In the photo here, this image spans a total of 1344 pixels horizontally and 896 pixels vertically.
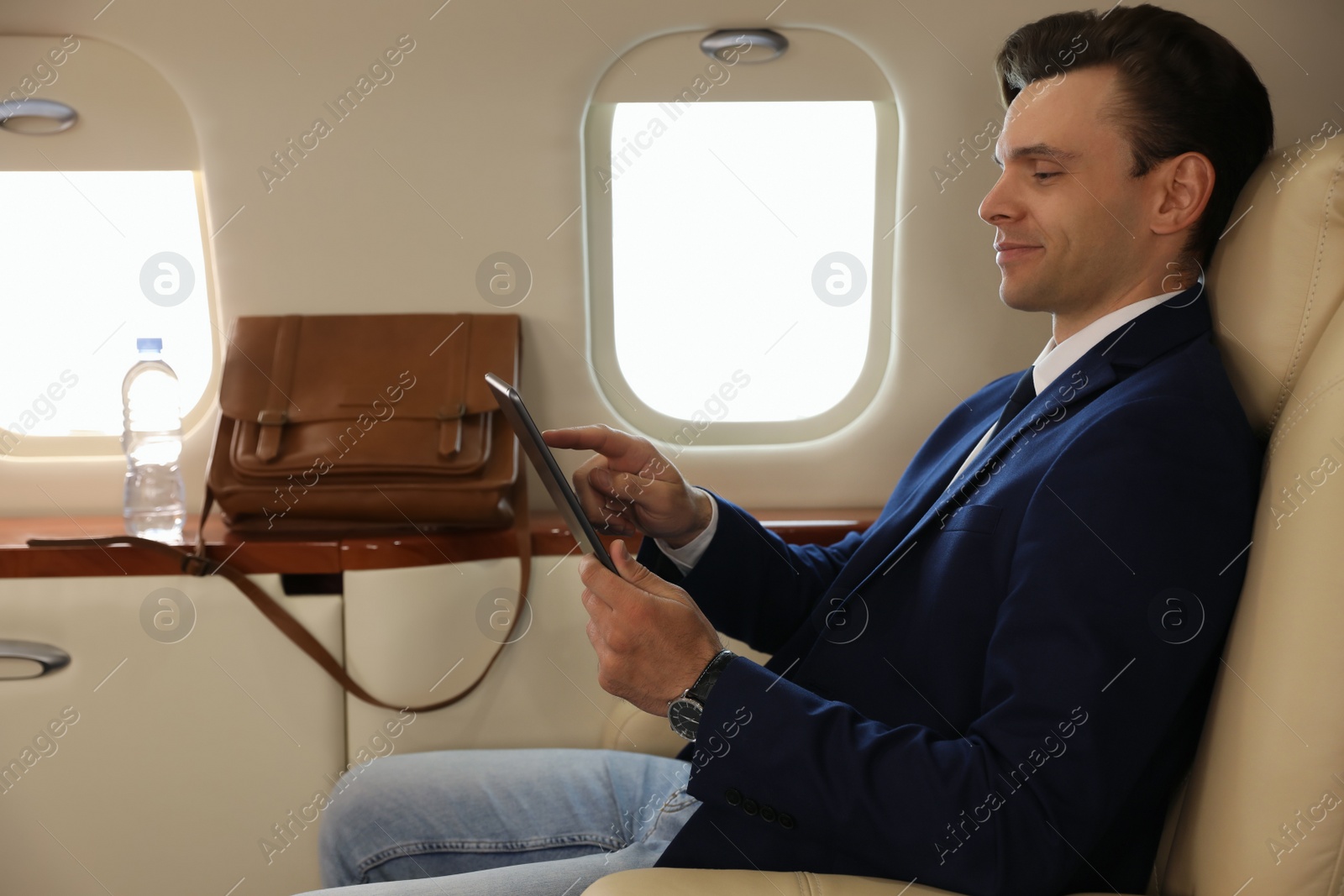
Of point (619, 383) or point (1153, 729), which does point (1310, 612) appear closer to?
point (1153, 729)

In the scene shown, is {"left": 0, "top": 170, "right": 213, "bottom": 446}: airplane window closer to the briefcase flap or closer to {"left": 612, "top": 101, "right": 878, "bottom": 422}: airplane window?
the briefcase flap

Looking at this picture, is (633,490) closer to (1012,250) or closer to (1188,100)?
(1012,250)

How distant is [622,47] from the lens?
1.87m

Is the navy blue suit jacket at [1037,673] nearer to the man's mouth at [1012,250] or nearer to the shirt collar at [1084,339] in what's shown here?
the shirt collar at [1084,339]

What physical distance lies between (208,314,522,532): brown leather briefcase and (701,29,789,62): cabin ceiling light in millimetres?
644

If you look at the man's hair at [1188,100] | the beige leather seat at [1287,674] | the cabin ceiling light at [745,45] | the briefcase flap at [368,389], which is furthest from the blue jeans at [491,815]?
the cabin ceiling light at [745,45]

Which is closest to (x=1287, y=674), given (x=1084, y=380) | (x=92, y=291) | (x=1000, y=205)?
(x=1084, y=380)

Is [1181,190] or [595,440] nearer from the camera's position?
[1181,190]

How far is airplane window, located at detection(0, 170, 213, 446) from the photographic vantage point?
1.98 metres

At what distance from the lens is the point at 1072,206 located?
1185 millimetres

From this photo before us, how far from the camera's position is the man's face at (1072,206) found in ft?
3.84

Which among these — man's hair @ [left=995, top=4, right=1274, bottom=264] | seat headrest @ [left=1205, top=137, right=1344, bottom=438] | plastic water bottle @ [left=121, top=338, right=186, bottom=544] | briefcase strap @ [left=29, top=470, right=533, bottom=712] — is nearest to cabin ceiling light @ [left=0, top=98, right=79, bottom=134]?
plastic water bottle @ [left=121, top=338, right=186, bottom=544]

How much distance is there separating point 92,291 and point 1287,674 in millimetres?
2147

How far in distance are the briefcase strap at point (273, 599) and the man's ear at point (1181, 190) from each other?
1.10 meters
